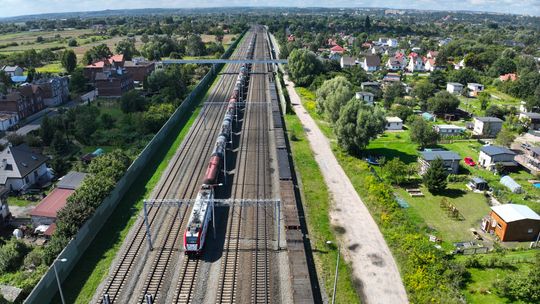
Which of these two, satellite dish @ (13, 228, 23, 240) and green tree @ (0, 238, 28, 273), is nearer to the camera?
green tree @ (0, 238, 28, 273)

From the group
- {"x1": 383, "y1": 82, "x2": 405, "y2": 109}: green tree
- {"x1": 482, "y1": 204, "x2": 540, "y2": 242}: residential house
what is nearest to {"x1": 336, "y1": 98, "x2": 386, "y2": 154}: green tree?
{"x1": 482, "y1": 204, "x2": 540, "y2": 242}: residential house

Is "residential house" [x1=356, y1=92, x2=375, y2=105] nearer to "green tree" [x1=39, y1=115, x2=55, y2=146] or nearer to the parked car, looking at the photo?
the parked car

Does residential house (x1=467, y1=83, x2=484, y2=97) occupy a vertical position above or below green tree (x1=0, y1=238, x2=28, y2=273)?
above

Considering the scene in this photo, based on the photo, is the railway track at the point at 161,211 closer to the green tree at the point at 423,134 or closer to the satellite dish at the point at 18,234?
the satellite dish at the point at 18,234

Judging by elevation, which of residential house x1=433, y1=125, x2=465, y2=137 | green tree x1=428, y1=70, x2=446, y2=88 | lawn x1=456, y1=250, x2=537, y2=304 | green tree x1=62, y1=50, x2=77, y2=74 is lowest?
lawn x1=456, y1=250, x2=537, y2=304

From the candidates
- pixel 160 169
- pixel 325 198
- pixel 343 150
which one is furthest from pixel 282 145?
pixel 160 169

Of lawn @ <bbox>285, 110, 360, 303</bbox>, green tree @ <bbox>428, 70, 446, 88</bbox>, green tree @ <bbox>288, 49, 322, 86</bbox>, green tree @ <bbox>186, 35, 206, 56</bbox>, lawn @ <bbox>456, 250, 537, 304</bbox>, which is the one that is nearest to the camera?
lawn @ <bbox>456, 250, 537, 304</bbox>

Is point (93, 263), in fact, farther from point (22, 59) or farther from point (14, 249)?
point (22, 59)
